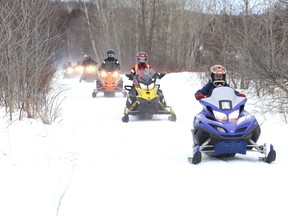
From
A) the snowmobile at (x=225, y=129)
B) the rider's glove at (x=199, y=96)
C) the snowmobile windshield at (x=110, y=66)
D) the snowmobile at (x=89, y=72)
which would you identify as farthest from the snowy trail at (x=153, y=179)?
the snowmobile at (x=89, y=72)

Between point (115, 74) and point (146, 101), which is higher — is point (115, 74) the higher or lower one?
the higher one

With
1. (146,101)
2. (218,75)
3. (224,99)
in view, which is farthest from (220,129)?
(146,101)

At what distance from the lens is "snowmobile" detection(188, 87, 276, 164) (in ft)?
21.6

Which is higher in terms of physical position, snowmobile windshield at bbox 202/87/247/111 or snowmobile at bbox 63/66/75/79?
snowmobile windshield at bbox 202/87/247/111

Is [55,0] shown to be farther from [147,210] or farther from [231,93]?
[147,210]

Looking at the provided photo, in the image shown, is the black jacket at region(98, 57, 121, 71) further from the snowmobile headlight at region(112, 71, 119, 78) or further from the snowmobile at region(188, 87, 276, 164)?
the snowmobile at region(188, 87, 276, 164)

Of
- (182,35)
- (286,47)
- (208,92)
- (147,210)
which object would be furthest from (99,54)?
(147,210)

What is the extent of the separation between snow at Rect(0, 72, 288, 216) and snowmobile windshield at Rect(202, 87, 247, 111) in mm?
801

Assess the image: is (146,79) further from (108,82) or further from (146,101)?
(108,82)

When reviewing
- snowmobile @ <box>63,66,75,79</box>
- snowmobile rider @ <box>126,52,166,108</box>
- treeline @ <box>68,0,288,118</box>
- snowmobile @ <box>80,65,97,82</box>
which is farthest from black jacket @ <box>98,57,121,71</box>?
snowmobile @ <box>63,66,75,79</box>

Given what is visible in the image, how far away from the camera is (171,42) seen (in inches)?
1489

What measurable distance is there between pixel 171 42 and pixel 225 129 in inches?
1247

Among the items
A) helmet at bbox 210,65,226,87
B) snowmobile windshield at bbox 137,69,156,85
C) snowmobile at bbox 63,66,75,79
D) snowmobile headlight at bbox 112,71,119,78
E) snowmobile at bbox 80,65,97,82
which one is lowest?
snowmobile at bbox 63,66,75,79

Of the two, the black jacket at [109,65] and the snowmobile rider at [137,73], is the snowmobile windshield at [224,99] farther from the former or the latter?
the black jacket at [109,65]
